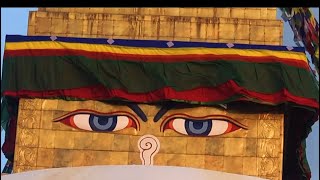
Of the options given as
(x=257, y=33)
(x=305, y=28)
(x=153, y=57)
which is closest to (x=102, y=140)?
(x=153, y=57)

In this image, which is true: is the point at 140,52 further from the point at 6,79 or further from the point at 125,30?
the point at 6,79

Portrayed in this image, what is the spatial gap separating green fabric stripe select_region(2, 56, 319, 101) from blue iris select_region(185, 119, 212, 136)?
99 cm

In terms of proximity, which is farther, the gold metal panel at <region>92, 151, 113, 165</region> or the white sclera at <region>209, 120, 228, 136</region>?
the gold metal panel at <region>92, 151, 113, 165</region>

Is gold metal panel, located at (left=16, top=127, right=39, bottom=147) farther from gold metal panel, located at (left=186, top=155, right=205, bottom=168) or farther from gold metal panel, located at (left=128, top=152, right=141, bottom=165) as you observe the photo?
gold metal panel, located at (left=186, top=155, right=205, bottom=168)

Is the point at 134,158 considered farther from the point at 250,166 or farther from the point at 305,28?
the point at 305,28

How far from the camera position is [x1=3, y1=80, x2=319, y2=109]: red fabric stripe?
18.8 meters

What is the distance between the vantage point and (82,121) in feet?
62.9

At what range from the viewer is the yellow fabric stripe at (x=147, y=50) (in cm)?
1942

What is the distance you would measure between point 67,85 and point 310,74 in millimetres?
6789

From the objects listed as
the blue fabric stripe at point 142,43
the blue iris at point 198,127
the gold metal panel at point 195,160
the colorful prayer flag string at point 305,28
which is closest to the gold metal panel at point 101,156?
the gold metal panel at point 195,160

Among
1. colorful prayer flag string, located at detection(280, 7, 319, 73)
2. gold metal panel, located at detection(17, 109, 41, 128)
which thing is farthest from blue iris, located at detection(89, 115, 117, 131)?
colorful prayer flag string, located at detection(280, 7, 319, 73)

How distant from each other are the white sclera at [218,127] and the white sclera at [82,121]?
11.0 feet

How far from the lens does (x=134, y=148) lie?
1903cm

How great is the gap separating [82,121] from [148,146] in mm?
1930
